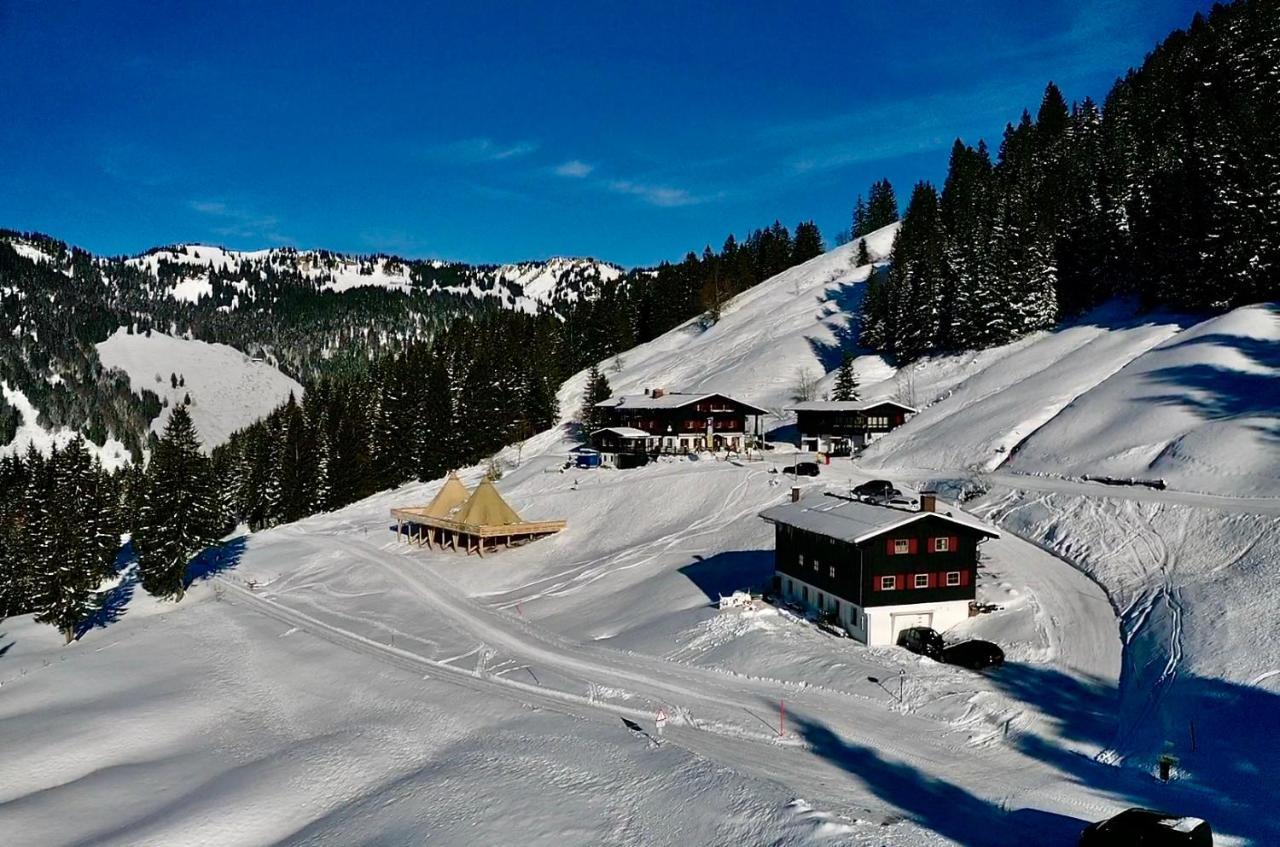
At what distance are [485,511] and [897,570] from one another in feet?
115

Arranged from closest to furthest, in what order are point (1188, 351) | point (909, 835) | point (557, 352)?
point (909, 835) < point (1188, 351) < point (557, 352)

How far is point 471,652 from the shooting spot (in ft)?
131

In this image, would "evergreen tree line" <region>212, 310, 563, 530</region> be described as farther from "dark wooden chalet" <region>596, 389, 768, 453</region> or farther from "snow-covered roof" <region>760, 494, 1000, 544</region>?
"snow-covered roof" <region>760, 494, 1000, 544</region>

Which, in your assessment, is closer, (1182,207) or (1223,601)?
(1223,601)

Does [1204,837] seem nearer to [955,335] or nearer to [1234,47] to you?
[955,335]

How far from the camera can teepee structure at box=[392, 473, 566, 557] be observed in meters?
60.8

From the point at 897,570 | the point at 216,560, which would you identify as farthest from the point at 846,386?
the point at 216,560

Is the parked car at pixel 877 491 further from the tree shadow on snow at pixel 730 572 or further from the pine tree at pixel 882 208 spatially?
the pine tree at pixel 882 208

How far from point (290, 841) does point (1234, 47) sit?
118 meters

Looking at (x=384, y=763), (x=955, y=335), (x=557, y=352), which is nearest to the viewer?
(x=384, y=763)

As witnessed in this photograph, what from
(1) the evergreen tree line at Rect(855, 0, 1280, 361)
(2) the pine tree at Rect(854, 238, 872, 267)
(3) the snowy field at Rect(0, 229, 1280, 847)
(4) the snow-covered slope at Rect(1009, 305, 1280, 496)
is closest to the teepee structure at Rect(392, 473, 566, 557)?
(3) the snowy field at Rect(0, 229, 1280, 847)

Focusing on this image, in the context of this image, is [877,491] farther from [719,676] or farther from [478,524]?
[478,524]

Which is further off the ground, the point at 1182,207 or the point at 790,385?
the point at 1182,207

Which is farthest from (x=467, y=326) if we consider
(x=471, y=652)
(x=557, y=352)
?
(x=471, y=652)
